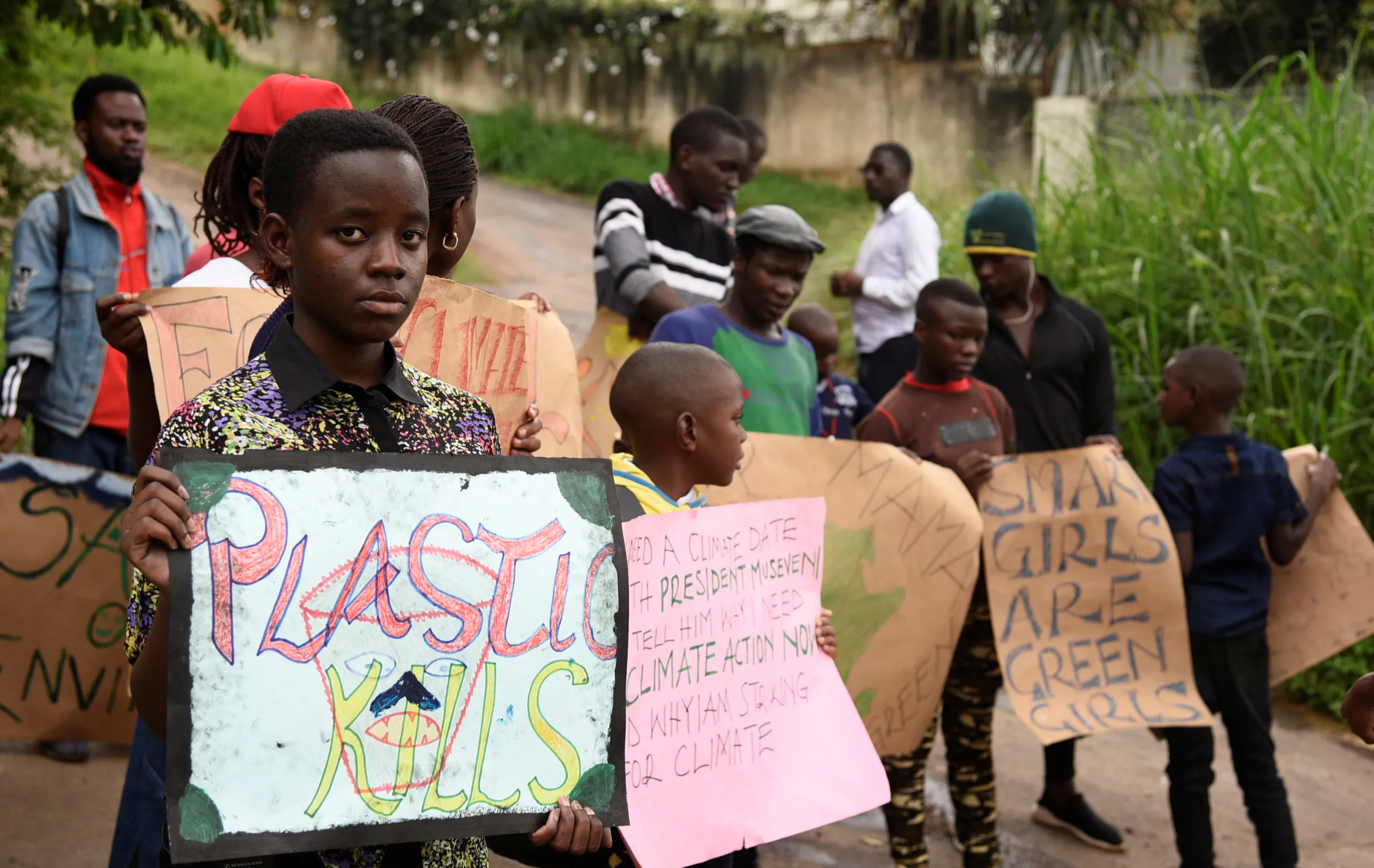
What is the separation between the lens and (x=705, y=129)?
188 inches

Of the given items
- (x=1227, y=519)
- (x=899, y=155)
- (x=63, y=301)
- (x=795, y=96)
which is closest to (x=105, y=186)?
(x=63, y=301)

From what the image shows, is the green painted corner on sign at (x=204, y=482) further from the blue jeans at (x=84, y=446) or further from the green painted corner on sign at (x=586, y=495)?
the blue jeans at (x=84, y=446)

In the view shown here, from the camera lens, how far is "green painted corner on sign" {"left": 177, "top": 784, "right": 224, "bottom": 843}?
64.8 inches

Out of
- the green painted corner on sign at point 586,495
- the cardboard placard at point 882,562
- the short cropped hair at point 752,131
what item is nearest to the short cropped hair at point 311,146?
the green painted corner on sign at point 586,495

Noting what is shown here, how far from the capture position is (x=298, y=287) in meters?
1.86

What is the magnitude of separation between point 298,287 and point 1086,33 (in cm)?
1377

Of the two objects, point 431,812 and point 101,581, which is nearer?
point 431,812

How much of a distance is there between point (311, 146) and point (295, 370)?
30 centimetres

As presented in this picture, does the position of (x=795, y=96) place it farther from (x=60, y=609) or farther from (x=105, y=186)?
(x=60, y=609)

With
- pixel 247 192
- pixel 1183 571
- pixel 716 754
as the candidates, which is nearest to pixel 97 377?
pixel 247 192

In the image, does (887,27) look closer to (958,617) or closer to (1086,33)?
(1086,33)

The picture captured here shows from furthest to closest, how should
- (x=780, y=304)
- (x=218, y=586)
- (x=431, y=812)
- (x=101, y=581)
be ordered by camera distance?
1. (x=780, y=304)
2. (x=101, y=581)
3. (x=431, y=812)
4. (x=218, y=586)

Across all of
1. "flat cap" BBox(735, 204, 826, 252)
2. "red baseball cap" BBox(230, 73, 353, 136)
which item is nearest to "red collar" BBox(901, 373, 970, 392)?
"flat cap" BBox(735, 204, 826, 252)

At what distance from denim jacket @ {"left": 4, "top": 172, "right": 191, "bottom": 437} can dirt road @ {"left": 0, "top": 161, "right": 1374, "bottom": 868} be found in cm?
120
